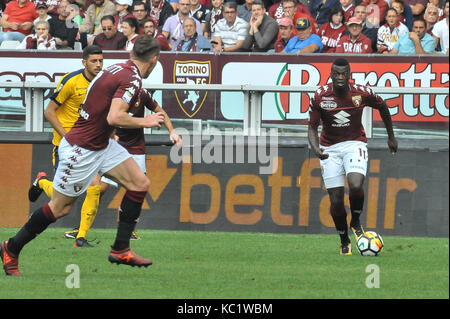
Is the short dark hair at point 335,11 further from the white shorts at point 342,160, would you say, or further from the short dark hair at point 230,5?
the white shorts at point 342,160

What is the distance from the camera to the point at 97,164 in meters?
8.54

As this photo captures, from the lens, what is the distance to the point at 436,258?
10.1 m

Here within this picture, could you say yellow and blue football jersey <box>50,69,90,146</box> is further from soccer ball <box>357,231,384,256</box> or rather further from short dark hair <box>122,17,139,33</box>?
short dark hair <box>122,17,139,33</box>

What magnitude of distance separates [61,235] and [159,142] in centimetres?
190

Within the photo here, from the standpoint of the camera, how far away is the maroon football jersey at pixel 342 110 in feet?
35.2

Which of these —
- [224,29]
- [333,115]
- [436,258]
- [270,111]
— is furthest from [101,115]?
[224,29]

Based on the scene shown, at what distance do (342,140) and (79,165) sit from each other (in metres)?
3.53

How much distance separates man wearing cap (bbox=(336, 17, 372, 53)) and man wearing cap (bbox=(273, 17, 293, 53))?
834 mm

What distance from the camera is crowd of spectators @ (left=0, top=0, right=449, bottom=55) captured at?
15219mm

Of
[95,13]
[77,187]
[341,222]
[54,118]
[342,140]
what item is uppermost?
[95,13]

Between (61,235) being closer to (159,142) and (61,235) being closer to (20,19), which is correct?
(159,142)

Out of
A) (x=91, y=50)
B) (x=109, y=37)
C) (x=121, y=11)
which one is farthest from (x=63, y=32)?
(x=91, y=50)

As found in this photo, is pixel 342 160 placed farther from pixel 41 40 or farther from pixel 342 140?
pixel 41 40

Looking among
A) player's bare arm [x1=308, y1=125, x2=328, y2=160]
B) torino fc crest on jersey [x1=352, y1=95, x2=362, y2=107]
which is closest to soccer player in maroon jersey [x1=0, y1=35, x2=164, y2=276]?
player's bare arm [x1=308, y1=125, x2=328, y2=160]
